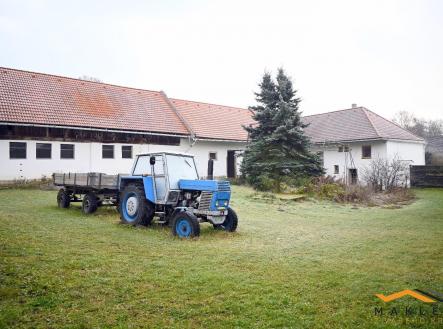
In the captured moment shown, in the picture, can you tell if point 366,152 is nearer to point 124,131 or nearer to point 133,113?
point 133,113

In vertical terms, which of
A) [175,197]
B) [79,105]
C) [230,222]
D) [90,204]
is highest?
[79,105]

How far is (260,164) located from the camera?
20.4 meters

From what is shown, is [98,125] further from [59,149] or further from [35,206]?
[35,206]

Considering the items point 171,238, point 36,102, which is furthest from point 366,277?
point 36,102

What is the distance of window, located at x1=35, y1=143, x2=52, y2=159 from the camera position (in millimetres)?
19359

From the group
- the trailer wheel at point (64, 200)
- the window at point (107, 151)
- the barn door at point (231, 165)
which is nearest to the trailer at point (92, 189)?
the trailer wheel at point (64, 200)

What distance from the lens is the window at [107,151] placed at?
2189 cm

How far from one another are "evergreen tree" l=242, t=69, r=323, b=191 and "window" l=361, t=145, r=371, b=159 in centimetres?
730

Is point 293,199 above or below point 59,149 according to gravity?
below

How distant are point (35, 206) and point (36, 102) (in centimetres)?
1012

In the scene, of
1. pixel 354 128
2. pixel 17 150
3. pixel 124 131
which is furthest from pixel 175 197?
pixel 354 128

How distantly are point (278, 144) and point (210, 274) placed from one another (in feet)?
52.0

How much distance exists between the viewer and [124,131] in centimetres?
2239

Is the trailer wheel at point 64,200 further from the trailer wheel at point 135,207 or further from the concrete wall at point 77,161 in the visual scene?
the concrete wall at point 77,161
